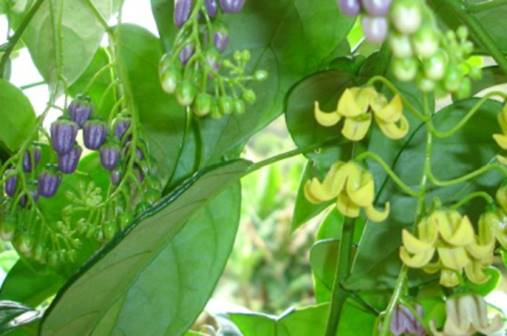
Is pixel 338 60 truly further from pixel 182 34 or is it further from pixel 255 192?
pixel 255 192

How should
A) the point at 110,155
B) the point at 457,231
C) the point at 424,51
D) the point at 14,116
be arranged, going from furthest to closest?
the point at 14,116, the point at 110,155, the point at 457,231, the point at 424,51

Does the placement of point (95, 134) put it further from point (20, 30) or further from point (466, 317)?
point (466, 317)

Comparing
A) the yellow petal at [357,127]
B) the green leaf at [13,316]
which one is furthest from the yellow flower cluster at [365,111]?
the green leaf at [13,316]

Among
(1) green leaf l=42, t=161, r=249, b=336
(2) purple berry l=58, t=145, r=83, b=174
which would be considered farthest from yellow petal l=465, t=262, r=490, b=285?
(2) purple berry l=58, t=145, r=83, b=174

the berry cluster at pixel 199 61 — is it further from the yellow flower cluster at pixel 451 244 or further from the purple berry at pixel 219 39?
the yellow flower cluster at pixel 451 244

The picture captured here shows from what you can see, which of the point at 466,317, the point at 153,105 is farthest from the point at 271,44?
the point at 466,317

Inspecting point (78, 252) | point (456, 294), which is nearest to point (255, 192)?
point (78, 252)

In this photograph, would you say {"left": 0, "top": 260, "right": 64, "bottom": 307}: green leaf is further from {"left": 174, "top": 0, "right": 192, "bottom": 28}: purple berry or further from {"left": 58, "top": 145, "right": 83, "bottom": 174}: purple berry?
{"left": 174, "top": 0, "right": 192, "bottom": 28}: purple berry
